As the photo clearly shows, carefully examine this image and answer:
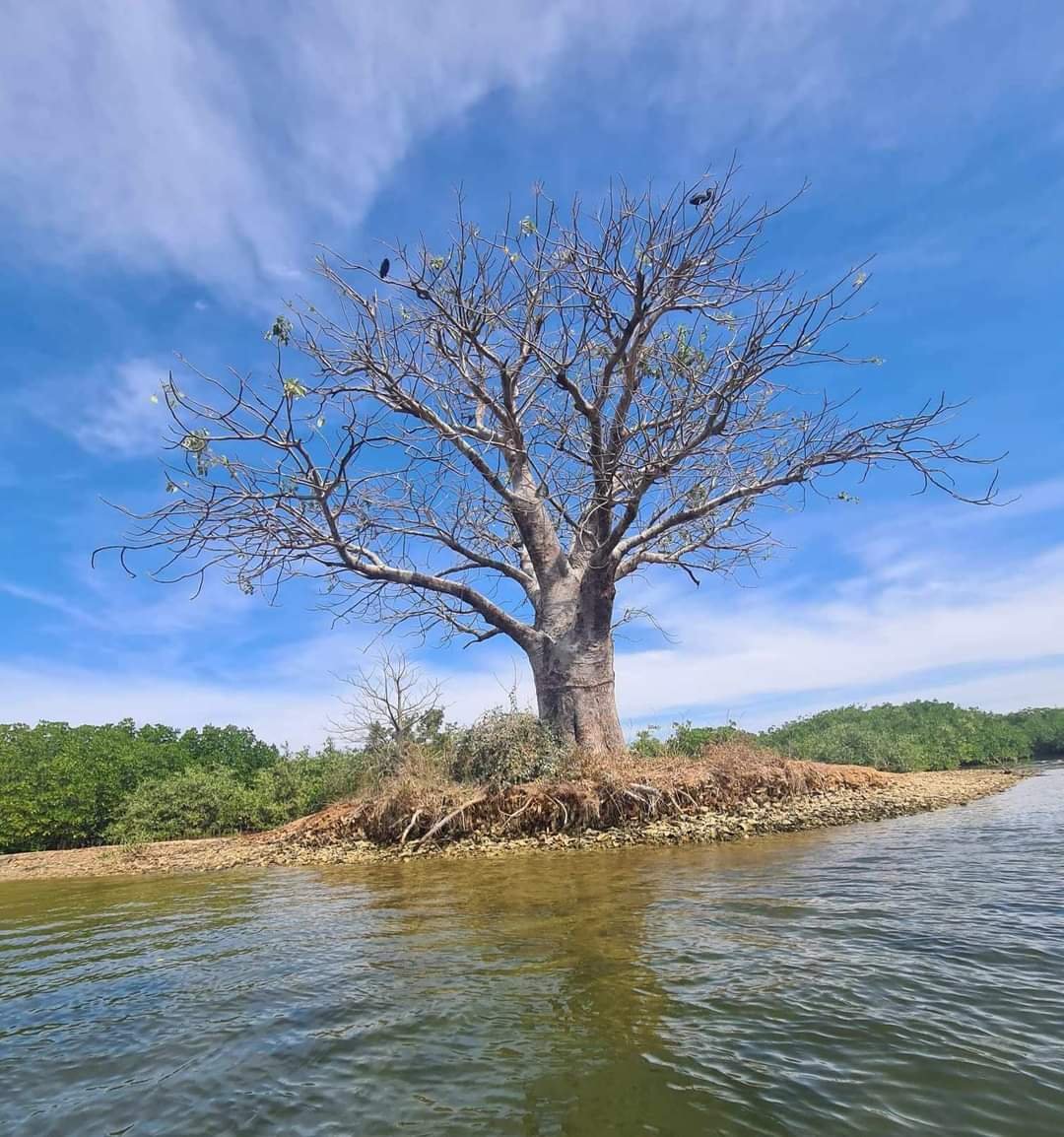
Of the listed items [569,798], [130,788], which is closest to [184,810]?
[130,788]

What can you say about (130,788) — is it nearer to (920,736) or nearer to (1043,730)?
(920,736)

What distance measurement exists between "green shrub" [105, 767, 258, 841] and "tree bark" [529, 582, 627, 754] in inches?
332

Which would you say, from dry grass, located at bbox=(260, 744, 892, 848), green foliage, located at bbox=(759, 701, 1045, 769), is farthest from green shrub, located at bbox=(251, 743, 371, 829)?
green foliage, located at bbox=(759, 701, 1045, 769)

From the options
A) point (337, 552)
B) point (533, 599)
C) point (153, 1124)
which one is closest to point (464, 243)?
point (337, 552)

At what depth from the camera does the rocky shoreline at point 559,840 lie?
9859 millimetres

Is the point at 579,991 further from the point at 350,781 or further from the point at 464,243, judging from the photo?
the point at 350,781

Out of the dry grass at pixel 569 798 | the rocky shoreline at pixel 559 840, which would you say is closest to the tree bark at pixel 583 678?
the dry grass at pixel 569 798

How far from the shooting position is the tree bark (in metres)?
12.4

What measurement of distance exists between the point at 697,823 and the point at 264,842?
7.57 m

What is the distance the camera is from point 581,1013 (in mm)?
3127

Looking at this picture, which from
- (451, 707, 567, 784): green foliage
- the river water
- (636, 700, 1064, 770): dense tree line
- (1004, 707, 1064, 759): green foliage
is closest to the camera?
the river water

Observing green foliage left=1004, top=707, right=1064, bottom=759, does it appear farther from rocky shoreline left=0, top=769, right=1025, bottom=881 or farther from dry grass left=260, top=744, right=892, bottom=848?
dry grass left=260, top=744, right=892, bottom=848

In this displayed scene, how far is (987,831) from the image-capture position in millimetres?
7824

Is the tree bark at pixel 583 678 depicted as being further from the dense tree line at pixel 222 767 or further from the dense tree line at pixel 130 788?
the dense tree line at pixel 130 788
